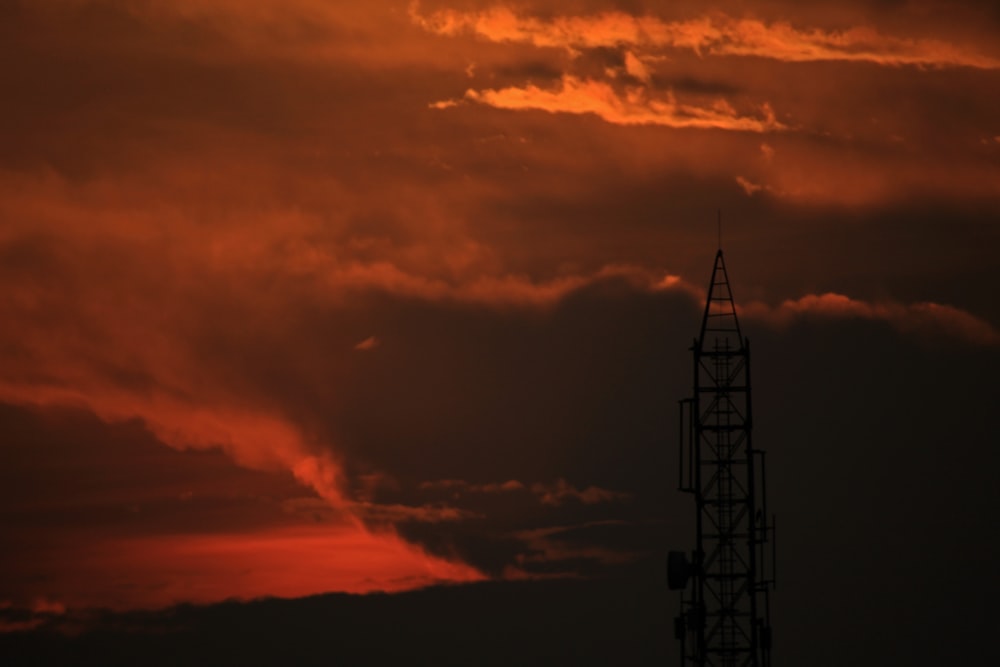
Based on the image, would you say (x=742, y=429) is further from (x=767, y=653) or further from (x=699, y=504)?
(x=767, y=653)

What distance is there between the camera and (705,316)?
83.7m

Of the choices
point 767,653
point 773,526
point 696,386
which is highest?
point 696,386

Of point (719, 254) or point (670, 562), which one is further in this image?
point (719, 254)

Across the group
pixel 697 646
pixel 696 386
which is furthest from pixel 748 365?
pixel 697 646

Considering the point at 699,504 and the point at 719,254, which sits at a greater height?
the point at 719,254

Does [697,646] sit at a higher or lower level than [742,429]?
lower

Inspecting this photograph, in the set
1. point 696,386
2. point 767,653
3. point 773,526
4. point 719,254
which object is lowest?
point 767,653

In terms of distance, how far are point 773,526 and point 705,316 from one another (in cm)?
1133

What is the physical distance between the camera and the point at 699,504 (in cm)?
8112

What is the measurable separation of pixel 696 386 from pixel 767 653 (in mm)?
13719

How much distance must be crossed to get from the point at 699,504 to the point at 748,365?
24.4 ft

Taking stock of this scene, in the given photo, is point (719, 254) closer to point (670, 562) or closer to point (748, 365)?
point (748, 365)

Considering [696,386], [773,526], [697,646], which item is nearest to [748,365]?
[696,386]

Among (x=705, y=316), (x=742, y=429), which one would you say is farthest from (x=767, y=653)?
(x=705, y=316)
